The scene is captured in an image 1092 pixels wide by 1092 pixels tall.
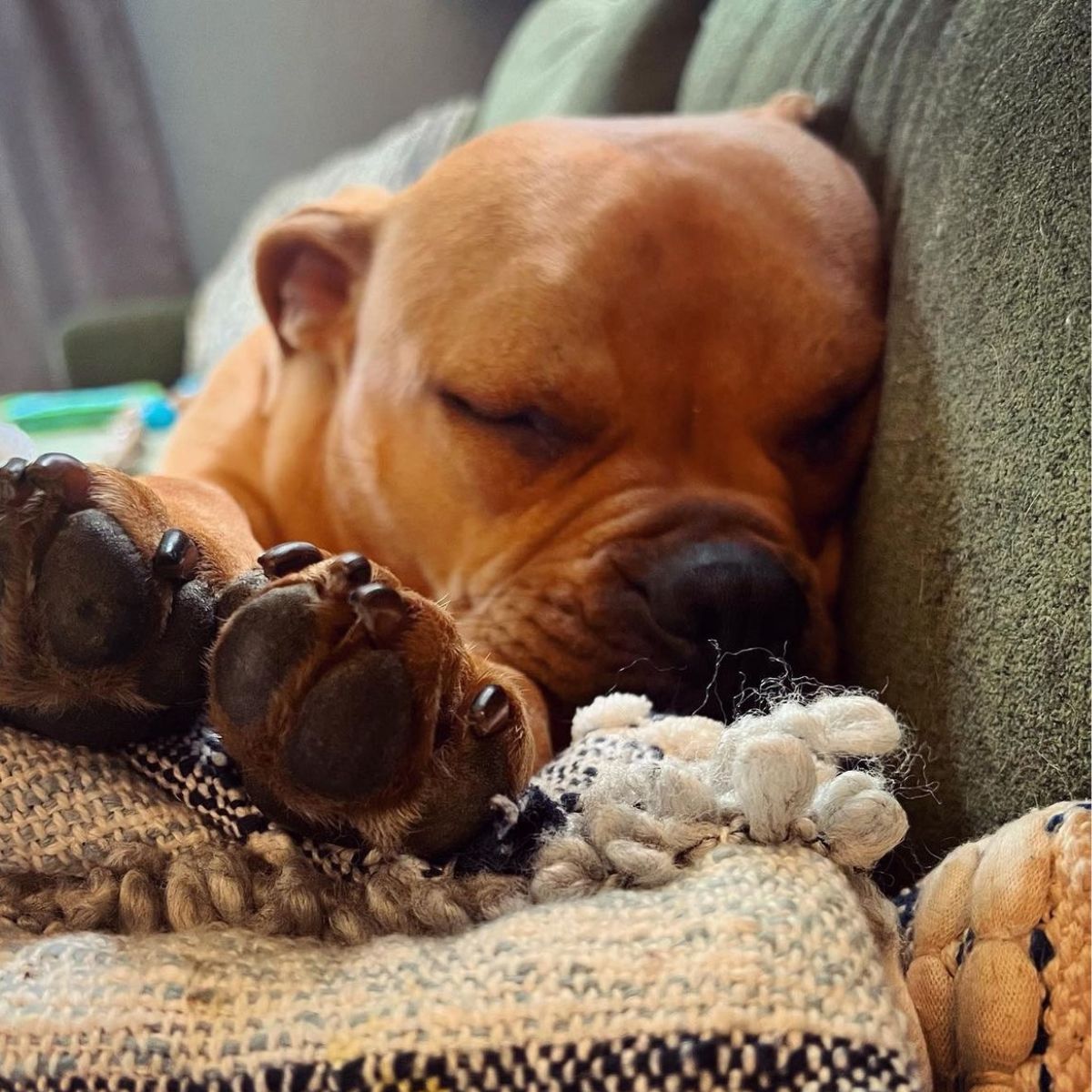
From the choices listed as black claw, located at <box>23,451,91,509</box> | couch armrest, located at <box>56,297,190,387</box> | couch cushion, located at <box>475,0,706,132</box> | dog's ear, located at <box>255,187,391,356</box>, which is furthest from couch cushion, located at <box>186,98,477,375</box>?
black claw, located at <box>23,451,91,509</box>

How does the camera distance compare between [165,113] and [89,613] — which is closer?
[89,613]

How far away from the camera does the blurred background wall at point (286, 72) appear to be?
3.73 m

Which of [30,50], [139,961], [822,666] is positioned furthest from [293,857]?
[30,50]

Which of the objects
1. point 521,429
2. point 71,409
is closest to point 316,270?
point 521,429

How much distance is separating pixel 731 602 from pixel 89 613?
52 centimetres

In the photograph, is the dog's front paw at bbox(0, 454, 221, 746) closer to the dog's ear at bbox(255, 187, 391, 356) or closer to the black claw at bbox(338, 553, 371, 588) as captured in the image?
the black claw at bbox(338, 553, 371, 588)

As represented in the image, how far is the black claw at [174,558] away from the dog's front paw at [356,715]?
5 centimetres

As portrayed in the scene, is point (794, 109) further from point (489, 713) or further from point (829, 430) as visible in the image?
point (489, 713)

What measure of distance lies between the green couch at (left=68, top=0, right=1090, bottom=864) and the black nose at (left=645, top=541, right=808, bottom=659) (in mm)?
69

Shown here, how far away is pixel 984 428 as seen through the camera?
0.75m

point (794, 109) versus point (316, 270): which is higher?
point (794, 109)

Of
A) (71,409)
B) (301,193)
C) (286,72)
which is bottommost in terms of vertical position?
(71,409)

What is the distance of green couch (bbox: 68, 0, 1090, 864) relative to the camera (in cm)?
64

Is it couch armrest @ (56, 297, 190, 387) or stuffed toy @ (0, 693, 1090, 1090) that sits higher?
stuffed toy @ (0, 693, 1090, 1090)
